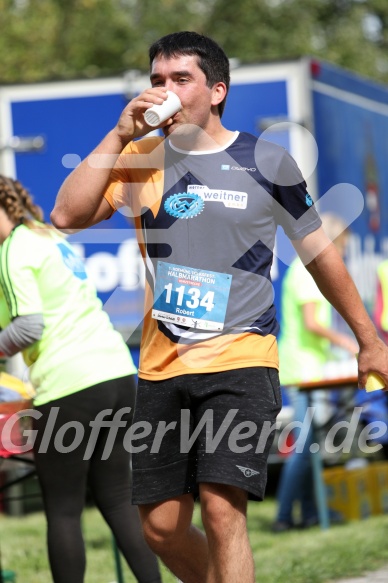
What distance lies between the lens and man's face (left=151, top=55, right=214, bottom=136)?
371 cm

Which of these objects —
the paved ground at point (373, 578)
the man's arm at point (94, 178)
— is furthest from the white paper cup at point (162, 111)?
the paved ground at point (373, 578)

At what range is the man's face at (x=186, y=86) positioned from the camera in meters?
3.71

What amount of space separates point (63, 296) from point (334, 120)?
17.3 feet

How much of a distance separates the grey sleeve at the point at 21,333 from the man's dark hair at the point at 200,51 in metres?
1.18

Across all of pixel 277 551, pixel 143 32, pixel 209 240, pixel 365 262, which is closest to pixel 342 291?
pixel 209 240

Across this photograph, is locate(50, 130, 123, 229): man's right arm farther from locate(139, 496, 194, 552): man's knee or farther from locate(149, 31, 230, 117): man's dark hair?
locate(139, 496, 194, 552): man's knee

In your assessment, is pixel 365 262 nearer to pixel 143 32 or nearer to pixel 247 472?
pixel 247 472

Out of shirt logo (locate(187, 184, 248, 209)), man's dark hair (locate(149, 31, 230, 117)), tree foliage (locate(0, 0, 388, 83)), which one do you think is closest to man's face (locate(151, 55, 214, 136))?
man's dark hair (locate(149, 31, 230, 117))

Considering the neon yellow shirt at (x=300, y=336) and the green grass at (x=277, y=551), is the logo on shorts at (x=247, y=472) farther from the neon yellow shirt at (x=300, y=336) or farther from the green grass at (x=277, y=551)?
the neon yellow shirt at (x=300, y=336)

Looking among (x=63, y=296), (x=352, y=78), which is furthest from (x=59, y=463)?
(x=352, y=78)

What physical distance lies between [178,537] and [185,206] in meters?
1.10

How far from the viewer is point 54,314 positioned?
464 cm

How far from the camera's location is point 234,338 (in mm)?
3754

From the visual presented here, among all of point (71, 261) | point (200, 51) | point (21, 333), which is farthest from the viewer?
point (71, 261)
